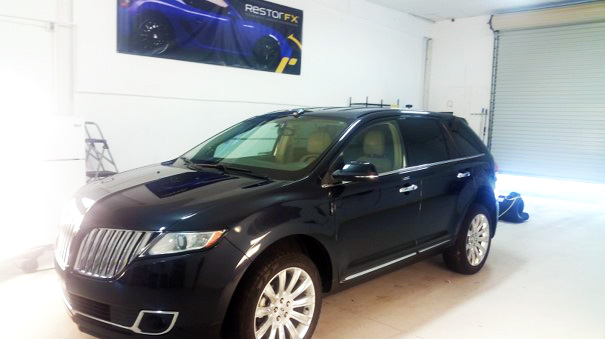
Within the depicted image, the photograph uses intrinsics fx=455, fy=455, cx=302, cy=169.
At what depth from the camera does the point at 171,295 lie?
6.21ft

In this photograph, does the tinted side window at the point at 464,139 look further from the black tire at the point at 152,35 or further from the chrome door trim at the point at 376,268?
the black tire at the point at 152,35

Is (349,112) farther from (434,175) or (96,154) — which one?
(96,154)

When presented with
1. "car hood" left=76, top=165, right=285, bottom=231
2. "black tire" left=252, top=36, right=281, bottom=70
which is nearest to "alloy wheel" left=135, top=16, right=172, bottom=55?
"black tire" left=252, top=36, right=281, bottom=70

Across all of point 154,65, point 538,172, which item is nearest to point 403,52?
point 538,172

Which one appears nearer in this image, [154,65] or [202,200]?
[202,200]

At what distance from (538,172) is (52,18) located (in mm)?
8253

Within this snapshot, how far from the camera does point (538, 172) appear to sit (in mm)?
8648

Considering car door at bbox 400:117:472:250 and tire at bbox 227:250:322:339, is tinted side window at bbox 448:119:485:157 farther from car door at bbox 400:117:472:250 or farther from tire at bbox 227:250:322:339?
tire at bbox 227:250:322:339

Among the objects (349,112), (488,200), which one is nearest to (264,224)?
(349,112)

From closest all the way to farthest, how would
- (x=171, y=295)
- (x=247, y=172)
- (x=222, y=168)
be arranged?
1. (x=171, y=295)
2. (x=247, y=172)
3. (x=222, y=168)

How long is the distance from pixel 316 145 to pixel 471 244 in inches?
71.3

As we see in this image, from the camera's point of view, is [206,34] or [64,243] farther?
[206,34]

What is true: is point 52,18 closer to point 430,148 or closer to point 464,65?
point 430,148

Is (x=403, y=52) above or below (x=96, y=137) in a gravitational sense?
above
